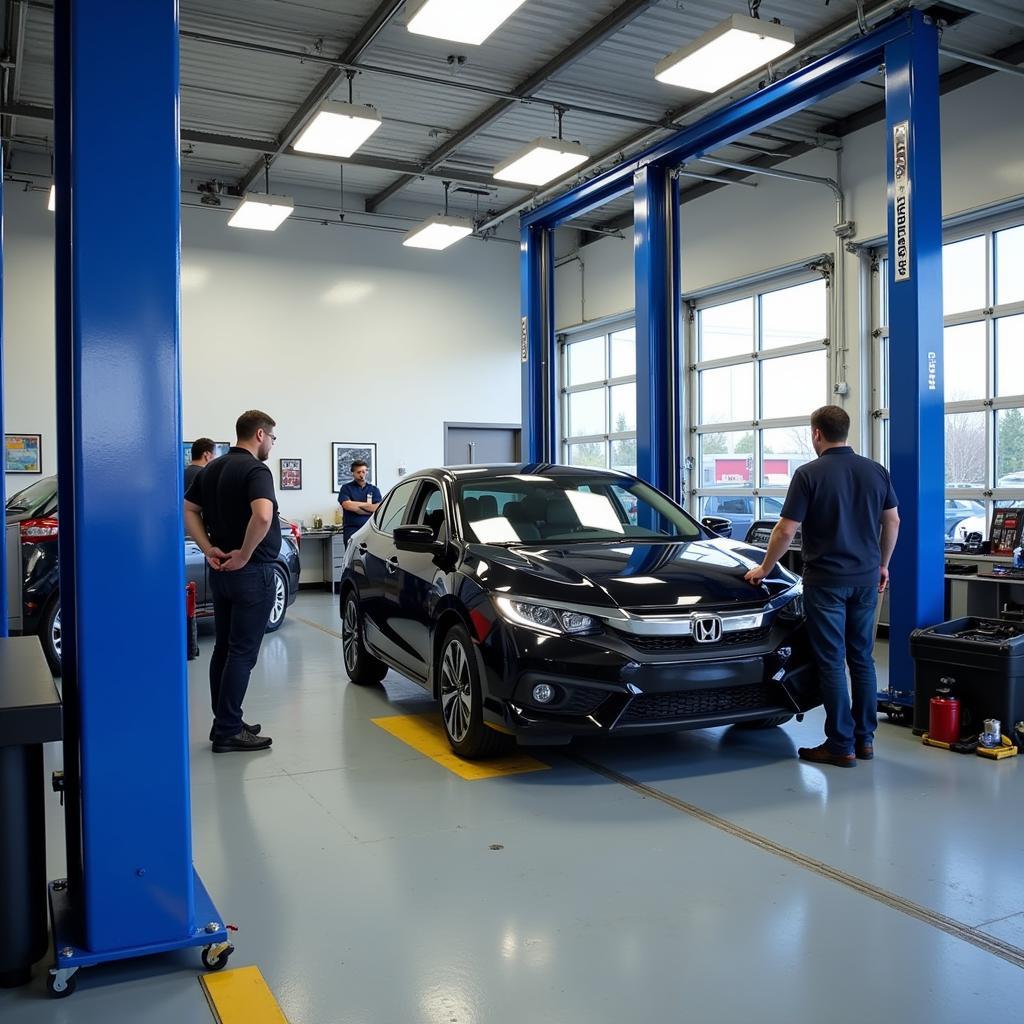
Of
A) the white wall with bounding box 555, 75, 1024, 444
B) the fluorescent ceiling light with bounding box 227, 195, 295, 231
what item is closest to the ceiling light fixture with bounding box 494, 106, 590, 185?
the fluorescent ceiling light with bounding box 227, 195, 295, 231

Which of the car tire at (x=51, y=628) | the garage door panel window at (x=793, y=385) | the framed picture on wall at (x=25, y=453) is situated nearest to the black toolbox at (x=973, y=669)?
the car tire at (x=51, y=628)

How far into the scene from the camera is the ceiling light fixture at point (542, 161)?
9.23 metres

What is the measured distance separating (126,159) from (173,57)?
33cm

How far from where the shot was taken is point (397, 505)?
6.70m

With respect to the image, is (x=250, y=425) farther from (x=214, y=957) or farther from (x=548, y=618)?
(x=214, y=957)

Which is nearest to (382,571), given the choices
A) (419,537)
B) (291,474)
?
(419,537)

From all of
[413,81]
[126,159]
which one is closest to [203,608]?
[413,81]

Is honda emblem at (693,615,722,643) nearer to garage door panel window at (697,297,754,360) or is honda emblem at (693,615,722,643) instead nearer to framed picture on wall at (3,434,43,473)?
garage door panel window at (697,297,754,360)

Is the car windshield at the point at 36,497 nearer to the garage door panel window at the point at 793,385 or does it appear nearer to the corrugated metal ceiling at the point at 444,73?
the corrugated metal ceiling at the point at 444,73

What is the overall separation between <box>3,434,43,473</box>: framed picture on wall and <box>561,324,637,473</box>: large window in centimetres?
724

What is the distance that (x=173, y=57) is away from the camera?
9.24 ft

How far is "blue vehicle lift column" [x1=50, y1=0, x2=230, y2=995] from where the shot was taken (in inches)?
108

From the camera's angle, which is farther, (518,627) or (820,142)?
(820,142)

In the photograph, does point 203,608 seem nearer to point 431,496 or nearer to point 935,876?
point 431,496
